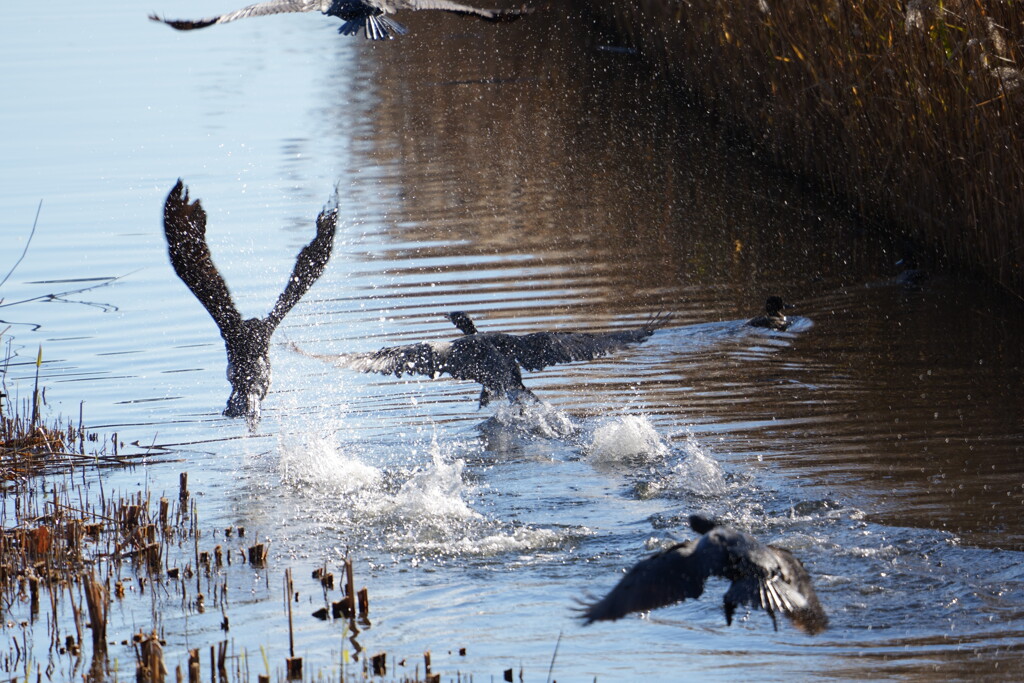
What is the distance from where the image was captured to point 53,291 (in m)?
11.1

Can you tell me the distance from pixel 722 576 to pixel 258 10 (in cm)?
424

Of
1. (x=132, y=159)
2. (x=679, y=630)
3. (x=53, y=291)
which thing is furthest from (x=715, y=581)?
(x=132, y=159)

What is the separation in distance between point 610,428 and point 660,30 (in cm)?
1223

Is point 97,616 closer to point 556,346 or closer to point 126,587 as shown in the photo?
point 126,587

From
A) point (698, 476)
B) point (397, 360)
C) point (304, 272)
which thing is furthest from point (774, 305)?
point (304, 272)

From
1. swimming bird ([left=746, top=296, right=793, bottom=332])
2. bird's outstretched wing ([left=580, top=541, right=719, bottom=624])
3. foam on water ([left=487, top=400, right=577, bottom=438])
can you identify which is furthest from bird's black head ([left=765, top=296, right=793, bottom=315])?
bird's outstretched wing ([left=580, top=541, right=719, bottom=624])

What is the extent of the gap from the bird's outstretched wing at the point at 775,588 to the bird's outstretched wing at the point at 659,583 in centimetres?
14

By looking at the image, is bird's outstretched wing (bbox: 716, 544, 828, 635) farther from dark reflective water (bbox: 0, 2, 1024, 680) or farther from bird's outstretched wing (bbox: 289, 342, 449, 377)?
bird's outstretched wing (bbox: 289, 342, 449, 377)

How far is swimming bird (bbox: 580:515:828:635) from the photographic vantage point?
4336 mm

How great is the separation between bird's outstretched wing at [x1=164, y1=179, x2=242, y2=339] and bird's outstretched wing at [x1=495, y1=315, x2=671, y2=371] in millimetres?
1852

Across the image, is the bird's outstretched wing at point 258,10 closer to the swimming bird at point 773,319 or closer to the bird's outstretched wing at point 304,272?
the bird's outstretched wing at point 304,272

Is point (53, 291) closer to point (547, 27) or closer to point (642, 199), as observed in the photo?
point (642, 199)

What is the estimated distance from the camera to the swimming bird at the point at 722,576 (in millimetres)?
4336

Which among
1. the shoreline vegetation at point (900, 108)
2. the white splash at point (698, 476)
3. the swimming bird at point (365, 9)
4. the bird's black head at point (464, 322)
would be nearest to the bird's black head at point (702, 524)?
the white splash at point (698, 476)
